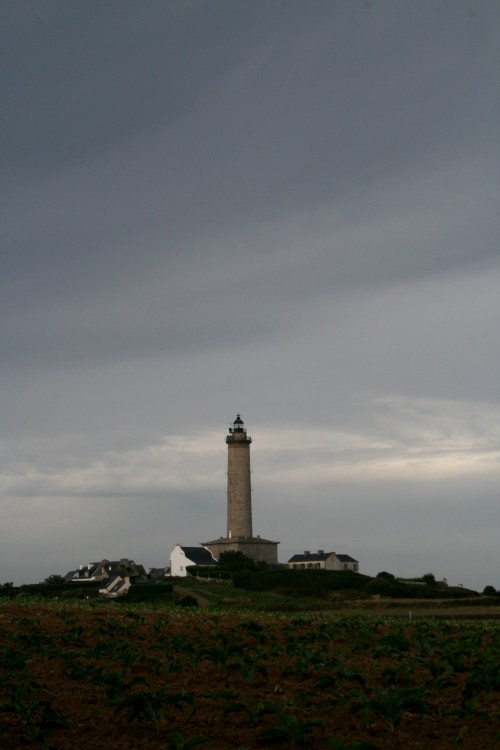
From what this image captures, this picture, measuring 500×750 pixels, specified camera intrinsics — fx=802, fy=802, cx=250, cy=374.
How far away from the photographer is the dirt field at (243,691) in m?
11.6

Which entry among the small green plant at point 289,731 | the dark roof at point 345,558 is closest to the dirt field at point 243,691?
the small green plant at point 289,731

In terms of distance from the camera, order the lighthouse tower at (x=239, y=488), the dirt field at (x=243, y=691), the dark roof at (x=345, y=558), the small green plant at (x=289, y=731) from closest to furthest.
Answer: the small green plant at (x=289, y=731) < the dirt field at (x=243, y=691) < the lighthouse tower at (x=239, y=488) < the dark roof at (x=345, y=558)

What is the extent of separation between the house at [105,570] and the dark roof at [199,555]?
7676 millimetres

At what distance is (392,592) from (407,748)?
188 feet

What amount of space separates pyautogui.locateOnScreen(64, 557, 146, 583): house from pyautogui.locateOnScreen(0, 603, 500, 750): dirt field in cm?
8288

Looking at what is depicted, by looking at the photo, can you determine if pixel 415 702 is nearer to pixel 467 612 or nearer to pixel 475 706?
pixel 475 706

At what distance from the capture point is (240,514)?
105312mm

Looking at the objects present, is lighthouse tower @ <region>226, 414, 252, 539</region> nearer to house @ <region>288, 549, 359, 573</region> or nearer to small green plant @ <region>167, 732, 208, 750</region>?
house @ <region>288, 549, 359, 573</region>

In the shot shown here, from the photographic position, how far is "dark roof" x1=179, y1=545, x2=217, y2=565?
98.6 m

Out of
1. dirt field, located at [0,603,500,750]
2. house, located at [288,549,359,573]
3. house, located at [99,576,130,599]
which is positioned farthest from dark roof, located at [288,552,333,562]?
dirt field, located at [0,603,500,750]

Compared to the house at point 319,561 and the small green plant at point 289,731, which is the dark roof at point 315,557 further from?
the small green plant at point 289,731

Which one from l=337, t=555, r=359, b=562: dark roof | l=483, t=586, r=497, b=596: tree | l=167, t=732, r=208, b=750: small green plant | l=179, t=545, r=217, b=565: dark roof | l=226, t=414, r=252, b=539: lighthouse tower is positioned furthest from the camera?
l=337, t=555, r=359, b=562: dark roof

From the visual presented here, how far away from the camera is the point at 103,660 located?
60.2ft

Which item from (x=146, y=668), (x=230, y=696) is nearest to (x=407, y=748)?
(x=230, y=696)
